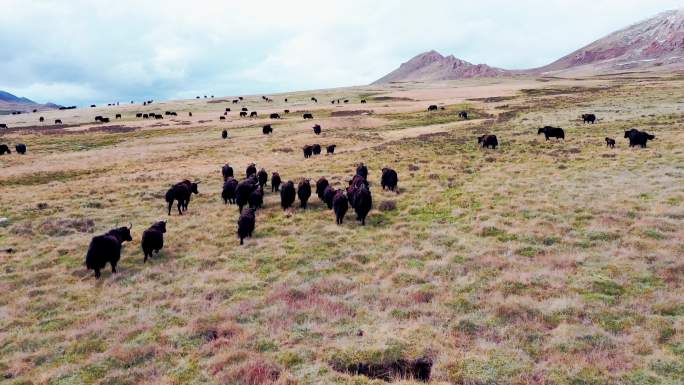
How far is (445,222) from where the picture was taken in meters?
17.1

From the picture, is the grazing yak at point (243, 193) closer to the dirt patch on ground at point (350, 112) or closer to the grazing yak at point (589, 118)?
the grazing yak at point (589, 118)

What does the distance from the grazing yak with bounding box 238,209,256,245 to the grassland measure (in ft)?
1.67

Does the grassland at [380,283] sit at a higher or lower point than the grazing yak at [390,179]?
lower

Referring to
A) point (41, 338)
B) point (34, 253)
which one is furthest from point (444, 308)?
point (34, 253)

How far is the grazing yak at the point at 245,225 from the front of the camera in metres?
16.2

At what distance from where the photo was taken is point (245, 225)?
16.4m

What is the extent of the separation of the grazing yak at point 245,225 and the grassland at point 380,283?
51cm

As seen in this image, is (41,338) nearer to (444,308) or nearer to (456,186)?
(444,308)

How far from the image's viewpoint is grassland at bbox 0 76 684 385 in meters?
8.47

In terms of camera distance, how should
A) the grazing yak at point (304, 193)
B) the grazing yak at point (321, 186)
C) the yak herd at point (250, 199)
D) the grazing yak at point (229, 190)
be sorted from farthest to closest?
the grazing yak at point (229, 190)
the grazing yak at point (321, 186)
the grazing yak at point (304, 193)
the yak herd at point (250, 199)

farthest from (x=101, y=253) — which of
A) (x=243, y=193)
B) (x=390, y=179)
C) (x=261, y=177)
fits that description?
(x=390, y=179)

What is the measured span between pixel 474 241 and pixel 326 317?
6559 millimetres

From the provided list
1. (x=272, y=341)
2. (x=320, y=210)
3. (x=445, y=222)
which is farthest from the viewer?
(x=320, y=210)

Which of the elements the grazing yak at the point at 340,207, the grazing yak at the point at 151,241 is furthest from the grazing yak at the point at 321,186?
the grazing yak at the point at 151,241
